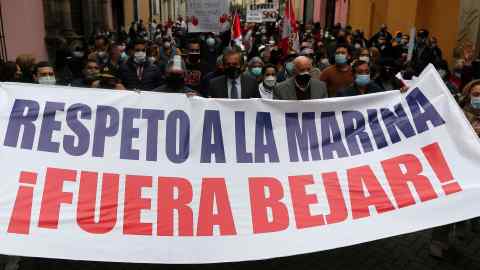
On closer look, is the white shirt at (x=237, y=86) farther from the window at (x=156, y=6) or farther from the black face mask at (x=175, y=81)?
the window at (x=156, y=6)

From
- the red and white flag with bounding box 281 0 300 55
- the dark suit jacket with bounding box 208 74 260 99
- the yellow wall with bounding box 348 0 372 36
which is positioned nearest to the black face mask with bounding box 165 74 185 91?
the dark suit jacket with bounding box 208 74 260 99

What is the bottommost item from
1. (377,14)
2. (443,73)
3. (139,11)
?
(139,11)

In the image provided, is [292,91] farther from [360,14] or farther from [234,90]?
[360,14]

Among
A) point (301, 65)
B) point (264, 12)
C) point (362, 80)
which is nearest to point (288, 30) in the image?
point (264, 12)

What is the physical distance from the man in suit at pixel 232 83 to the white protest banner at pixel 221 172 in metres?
2.05

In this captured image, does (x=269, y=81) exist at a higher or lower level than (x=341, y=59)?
lower

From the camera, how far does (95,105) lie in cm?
396

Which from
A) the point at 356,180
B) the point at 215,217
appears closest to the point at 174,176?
the point at 215,217

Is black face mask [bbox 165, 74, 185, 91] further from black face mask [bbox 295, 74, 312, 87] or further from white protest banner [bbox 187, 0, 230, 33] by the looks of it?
white protest banner [bbox 187, 0, 230, 33]

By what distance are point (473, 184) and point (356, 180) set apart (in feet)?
2.79

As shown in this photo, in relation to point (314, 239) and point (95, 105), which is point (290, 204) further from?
point (95, 105)

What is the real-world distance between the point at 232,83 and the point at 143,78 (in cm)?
197

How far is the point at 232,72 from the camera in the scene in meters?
6.11

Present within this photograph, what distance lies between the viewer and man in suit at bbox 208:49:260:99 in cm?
613
